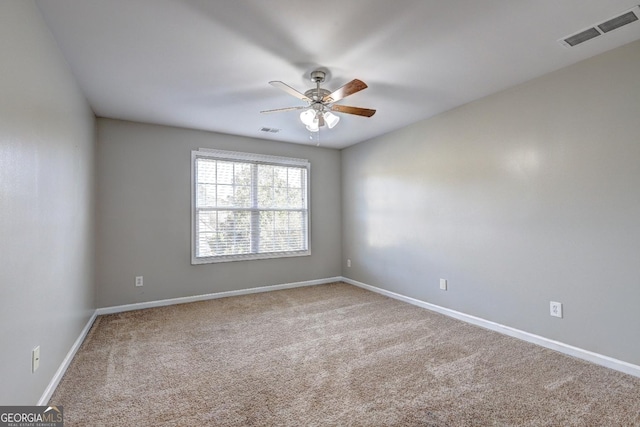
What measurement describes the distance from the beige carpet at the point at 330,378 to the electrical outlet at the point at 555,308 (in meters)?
0.33

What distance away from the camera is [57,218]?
90.3 inches

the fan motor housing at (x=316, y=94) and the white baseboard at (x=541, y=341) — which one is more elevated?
the fan motor housing at (x=316, y=94)

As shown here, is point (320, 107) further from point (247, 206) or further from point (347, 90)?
point (247, 206)

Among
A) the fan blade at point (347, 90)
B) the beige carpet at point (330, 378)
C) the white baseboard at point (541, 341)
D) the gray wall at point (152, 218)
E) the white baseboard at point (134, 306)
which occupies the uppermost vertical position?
the fan blade at point (347, 90)

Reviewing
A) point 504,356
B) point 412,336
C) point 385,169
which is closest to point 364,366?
point 412,336

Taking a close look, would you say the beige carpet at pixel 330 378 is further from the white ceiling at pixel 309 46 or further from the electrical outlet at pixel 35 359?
the white ceiling at pixel 309 46

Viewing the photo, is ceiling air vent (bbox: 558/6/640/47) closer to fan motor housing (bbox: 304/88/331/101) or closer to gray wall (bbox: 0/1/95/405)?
fan motor housing (bbox: 304/88/331/101)

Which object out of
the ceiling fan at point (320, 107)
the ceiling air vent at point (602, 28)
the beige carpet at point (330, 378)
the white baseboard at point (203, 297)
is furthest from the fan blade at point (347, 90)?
the white baseboard at point (203, 297)

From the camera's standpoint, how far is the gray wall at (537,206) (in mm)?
2355

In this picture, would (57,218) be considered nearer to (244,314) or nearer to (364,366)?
(244,314)

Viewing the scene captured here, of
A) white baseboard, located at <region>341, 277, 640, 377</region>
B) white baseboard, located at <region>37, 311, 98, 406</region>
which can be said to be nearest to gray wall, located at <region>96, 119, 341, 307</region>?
white baseboard, located at <region>37, 311, 98, 406</region>

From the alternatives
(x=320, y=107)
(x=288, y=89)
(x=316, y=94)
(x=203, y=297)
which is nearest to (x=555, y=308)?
(x=320, y=107)

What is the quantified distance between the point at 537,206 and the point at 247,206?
3724 mm

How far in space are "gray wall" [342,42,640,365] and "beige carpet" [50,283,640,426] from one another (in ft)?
1.29
